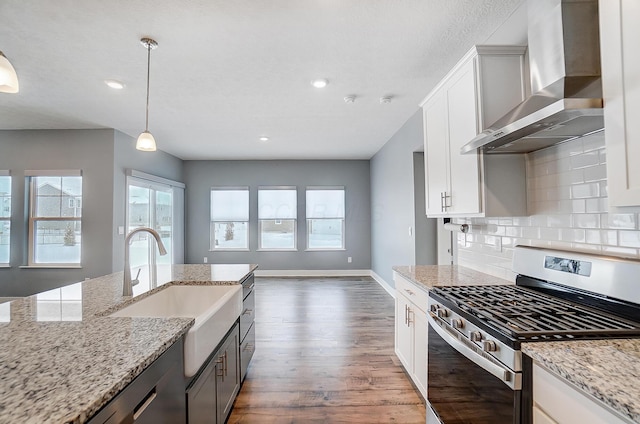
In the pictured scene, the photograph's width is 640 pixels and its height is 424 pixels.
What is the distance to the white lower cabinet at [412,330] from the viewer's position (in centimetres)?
204

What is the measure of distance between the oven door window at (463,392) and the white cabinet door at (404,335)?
1.45ft

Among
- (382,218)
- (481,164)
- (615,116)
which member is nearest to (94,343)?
(615,116)

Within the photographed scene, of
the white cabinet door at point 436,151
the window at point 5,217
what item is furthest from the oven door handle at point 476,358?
the window at point 5,217

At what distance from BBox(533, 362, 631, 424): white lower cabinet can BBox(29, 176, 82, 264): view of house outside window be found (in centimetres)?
571

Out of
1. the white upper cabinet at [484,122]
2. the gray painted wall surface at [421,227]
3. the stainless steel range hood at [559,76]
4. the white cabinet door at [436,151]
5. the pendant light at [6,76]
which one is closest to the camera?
the stainless steel range hood at [559,76]

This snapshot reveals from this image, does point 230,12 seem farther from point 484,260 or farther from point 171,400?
point 484,260

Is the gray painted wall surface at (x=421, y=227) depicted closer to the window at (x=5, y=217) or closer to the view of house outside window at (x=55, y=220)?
the view of house outside window at (x=55, y=220)

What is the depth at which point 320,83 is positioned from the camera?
303cm

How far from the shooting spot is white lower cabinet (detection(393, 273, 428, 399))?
204 centimetres

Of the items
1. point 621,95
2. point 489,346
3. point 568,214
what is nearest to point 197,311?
point 489,346

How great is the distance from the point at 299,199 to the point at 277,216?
26.0 inches

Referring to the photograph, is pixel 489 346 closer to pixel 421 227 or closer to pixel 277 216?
pixel 421 227

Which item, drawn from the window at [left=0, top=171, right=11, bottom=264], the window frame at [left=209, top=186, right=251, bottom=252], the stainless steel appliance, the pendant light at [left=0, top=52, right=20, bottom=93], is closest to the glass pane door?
the window frame at [left=209, top=186, right=251, bottom=252]

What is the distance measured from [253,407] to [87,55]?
3184mm
